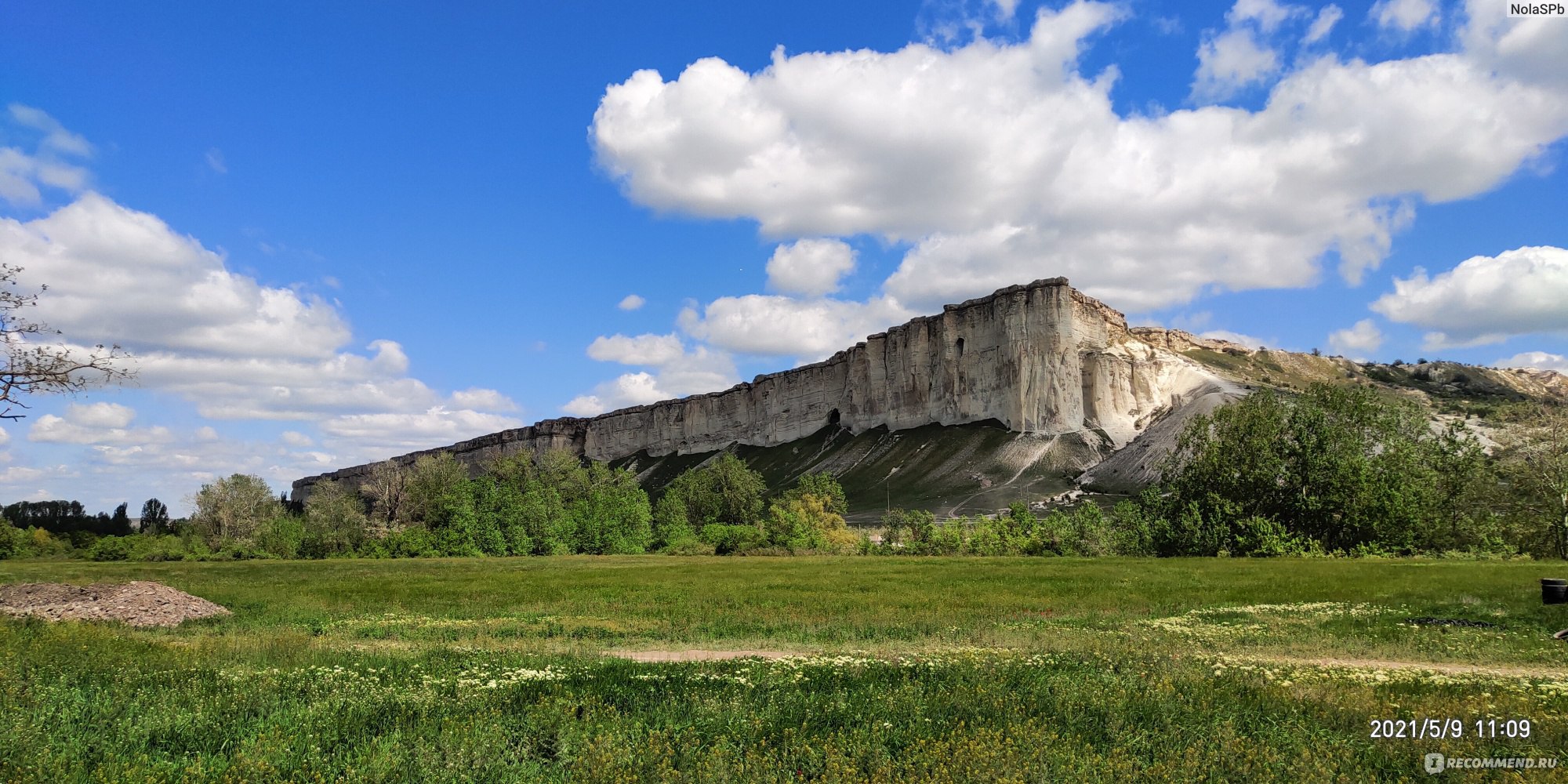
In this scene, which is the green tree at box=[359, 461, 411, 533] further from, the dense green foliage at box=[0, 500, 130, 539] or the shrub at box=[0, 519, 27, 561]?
the dense green foliage at box=[0, 500, 130, 539]

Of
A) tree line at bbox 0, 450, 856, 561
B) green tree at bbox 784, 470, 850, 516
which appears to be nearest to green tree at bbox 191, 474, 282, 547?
tree line at bbox 0, 450, 856, 561

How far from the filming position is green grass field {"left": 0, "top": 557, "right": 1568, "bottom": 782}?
648cm

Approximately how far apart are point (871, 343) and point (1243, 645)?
477ft

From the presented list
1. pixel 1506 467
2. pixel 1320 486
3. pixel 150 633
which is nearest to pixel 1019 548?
pixel 1320 486

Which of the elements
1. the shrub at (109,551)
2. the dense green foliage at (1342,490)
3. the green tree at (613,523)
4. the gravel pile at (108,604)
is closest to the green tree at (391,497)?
the shrub at (109,551)

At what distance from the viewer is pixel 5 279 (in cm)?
1758

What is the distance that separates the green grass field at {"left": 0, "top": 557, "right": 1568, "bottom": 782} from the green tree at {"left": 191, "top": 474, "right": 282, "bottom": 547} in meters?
74.9

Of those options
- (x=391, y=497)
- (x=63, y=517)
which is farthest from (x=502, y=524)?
(x=63, y=517)

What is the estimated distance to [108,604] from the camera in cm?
1866

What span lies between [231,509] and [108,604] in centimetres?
7640

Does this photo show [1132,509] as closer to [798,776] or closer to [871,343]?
[798,776]

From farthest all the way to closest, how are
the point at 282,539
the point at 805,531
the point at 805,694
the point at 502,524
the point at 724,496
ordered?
the point at 724,496
the point at 502,524
the point at 282,539
the point at 805,531
the point at 805,694

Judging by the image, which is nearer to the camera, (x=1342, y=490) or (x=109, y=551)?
(x=1342, y=490)
